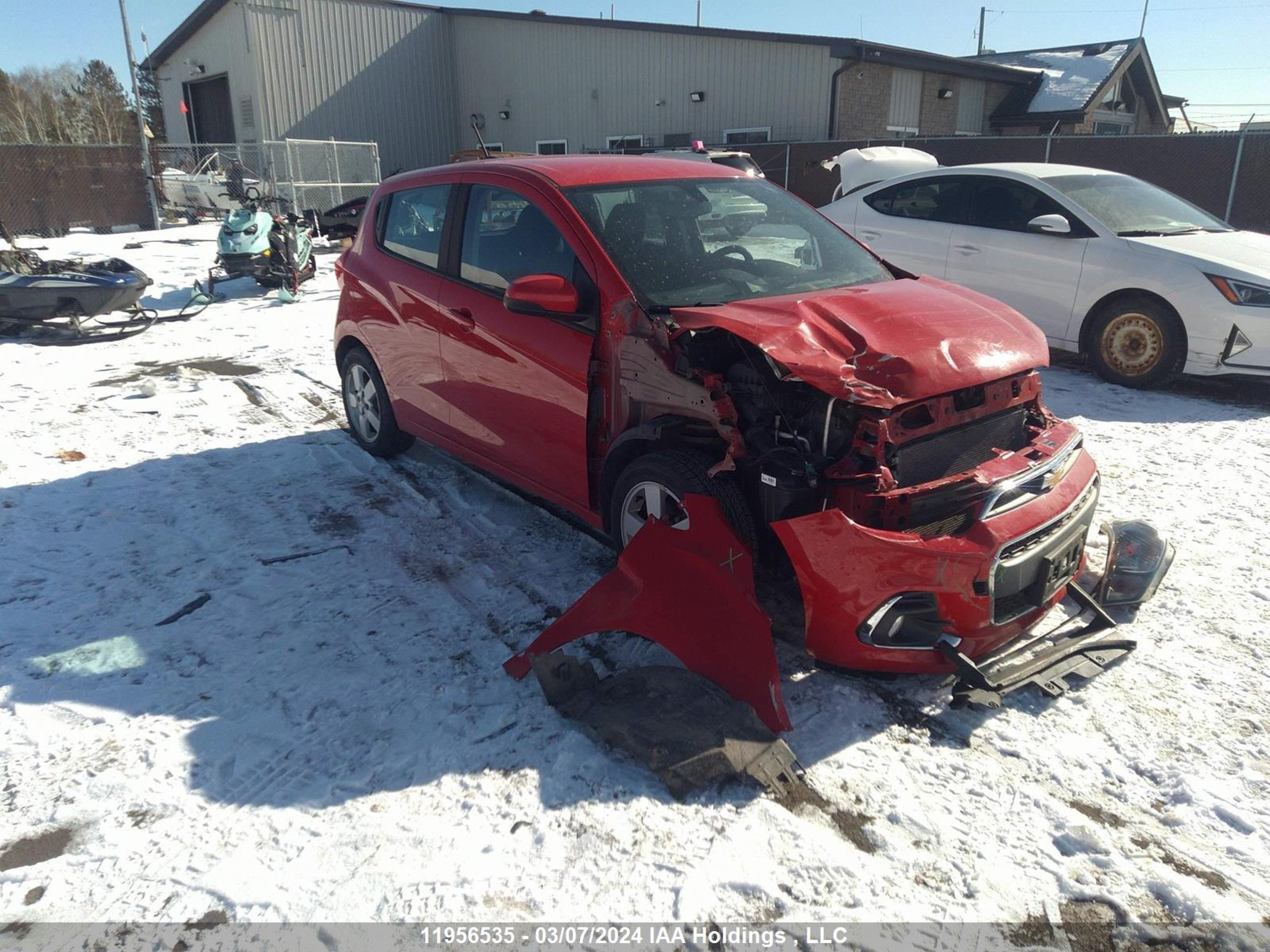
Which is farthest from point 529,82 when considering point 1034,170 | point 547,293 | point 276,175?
point 547,293

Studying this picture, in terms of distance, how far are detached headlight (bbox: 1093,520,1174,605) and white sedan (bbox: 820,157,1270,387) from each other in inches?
138

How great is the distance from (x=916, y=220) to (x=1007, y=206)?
917 mm

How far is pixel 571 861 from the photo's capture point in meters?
2.52

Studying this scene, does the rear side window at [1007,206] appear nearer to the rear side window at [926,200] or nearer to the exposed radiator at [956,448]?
the rear side window at [926,200]

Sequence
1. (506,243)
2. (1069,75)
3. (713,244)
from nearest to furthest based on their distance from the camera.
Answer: (713,244), (506,243), (1069,75)

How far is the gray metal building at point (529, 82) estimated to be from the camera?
22.2 meters

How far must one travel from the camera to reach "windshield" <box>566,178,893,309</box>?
3793 mm

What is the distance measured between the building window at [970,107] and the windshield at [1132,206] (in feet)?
61.4

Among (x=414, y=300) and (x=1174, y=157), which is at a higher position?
(x=1174, y=157)

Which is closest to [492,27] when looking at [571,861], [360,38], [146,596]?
[360,38]

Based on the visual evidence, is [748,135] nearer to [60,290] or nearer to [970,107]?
[970,107]

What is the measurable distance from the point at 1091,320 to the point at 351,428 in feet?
19.9

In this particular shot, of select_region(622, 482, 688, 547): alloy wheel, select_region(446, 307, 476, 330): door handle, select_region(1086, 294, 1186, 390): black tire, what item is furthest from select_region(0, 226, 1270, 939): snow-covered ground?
select_region(1086, 294, 1186, 390): black tire

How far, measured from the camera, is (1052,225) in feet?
→ 23.7
